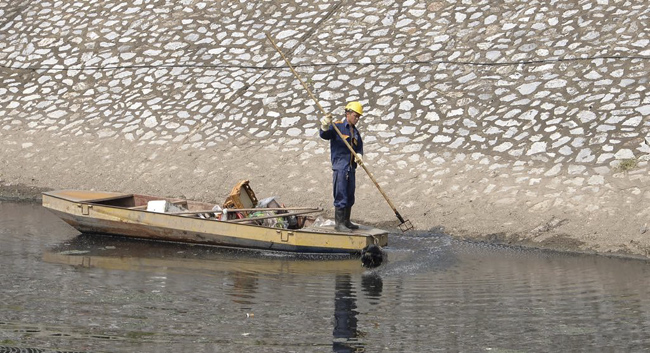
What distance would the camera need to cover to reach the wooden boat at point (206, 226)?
14.9 metres

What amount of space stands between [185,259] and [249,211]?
55.2 inches


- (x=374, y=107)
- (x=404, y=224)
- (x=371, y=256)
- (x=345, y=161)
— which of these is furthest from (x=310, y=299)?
(x=374, y=107)

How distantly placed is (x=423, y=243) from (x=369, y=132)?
387cm

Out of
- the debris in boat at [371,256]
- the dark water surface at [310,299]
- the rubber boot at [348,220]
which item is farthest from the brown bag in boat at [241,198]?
the debris in boat at [371,256]

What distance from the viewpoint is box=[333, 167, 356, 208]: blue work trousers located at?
50.1 feet

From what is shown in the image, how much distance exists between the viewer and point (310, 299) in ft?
41.0

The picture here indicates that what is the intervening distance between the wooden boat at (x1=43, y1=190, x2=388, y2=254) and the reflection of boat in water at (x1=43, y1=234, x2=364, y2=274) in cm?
11

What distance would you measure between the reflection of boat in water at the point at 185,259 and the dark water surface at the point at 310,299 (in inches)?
1.0

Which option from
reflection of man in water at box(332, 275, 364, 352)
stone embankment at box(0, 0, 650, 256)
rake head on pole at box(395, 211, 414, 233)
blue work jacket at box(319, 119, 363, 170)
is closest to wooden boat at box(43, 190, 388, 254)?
rake head on pole at box(395, 211, 414, 233)

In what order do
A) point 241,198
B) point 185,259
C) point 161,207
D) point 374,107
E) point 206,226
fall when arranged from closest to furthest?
point 185,259
point 206,226
point 161,207
point 241,198
point 374,107

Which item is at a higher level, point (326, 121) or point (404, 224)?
point (326, 121)

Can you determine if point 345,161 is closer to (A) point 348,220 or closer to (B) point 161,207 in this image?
(A) point 348,220

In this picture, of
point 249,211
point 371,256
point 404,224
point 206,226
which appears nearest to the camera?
point 371,256

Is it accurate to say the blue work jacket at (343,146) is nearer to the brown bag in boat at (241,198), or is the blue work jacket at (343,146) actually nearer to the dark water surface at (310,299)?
the dark water surface at (310,299)
